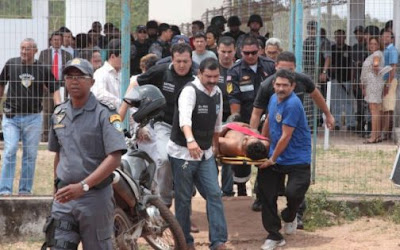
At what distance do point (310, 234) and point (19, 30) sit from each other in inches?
149

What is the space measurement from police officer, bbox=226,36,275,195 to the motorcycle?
225 centimetres

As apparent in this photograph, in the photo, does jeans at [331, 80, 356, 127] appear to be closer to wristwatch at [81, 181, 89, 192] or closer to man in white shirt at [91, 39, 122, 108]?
man in white shirt at [91, 39, 122, 108]

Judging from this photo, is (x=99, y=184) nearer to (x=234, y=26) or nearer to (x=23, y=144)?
(x=23, y=144)

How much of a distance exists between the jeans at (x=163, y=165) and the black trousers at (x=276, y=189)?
90 centimetres

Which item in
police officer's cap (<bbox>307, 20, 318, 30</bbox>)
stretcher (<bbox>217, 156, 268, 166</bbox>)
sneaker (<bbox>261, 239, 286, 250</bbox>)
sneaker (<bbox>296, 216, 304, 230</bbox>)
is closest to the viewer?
stretcher (<bbox>217, 156, 268, 166</bbox>)

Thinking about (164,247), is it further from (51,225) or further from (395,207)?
(395,207)

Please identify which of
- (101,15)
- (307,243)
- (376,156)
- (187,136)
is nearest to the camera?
(187,136)

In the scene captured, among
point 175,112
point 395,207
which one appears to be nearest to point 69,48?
point 175,112

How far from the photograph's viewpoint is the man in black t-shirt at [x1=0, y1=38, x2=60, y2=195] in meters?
10.3

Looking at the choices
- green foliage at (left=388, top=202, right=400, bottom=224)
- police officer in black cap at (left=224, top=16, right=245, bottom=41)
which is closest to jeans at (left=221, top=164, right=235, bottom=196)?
green foliage at (left=388, top=202, right=400, bottom=224)

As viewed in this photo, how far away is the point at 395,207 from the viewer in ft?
33.6

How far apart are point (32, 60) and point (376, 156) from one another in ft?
16.3

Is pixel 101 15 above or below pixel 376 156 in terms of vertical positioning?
above

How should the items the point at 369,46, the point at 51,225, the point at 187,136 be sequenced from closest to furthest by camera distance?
the point at 51,225
the point at 187,136
the point at 369,46
